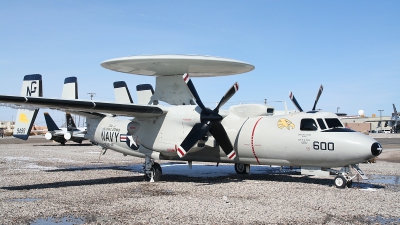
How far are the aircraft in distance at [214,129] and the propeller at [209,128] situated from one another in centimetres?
2

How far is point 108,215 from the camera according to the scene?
9.07 meters

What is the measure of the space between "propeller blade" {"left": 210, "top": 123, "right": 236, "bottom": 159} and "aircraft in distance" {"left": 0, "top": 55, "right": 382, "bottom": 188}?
0.02 m

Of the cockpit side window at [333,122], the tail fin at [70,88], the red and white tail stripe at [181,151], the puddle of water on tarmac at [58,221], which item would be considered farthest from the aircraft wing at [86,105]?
the cockpit side window at [333,122]

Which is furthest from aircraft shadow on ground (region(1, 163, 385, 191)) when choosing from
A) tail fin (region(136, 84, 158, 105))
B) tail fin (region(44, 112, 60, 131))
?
tail fin (region(44, 112, 60, 131))

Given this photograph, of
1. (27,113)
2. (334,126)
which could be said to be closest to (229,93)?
(334,126)

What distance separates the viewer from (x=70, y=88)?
19.7m

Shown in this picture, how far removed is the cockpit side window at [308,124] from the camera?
1354 cm

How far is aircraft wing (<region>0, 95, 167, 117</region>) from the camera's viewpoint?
41.7 ft

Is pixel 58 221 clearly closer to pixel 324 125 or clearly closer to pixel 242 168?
pixel 324 125

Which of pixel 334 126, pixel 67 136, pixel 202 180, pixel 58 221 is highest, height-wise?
pixel 334 126

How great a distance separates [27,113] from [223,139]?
9.05 metres

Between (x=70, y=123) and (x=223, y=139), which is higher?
(x=223, y=139)

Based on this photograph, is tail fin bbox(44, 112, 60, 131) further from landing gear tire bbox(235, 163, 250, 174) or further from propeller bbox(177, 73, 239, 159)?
propeller bbox(177, 73, 239, 159)

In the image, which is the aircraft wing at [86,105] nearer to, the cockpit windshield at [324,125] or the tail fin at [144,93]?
the cockpit windshield at [324,125]
